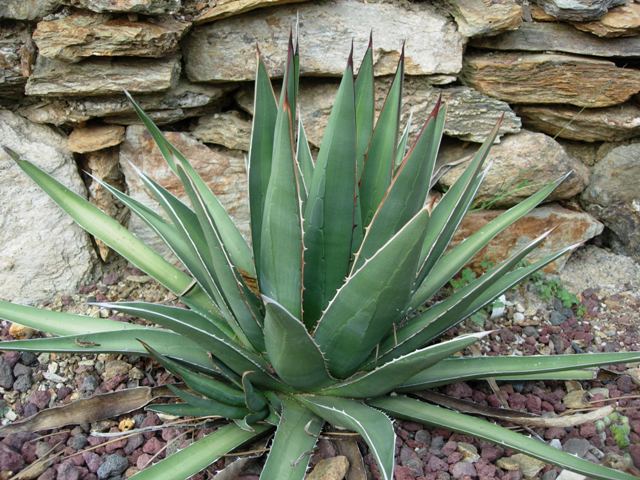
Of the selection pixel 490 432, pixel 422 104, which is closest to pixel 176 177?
pixel 422 104

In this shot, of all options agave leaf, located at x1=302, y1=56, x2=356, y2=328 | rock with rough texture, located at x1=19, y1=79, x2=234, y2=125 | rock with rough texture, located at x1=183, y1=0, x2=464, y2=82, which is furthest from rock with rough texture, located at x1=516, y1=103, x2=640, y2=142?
agave leaf, located at x1=302, y1=56, x2=356, y2=328

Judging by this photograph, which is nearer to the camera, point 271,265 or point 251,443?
point 271,265

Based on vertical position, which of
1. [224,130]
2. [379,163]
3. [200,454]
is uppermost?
[379,163]

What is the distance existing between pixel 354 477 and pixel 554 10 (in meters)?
1.67

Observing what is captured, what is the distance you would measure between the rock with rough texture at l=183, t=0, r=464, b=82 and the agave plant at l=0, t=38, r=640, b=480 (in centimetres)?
47

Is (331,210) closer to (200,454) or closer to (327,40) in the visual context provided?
(200,454)

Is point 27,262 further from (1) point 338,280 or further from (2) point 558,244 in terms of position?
(2) point 558,244

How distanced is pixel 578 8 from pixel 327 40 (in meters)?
0.84

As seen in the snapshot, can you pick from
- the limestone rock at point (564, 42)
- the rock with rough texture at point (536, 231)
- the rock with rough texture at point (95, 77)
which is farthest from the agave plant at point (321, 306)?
the limestone rock at point (564, 42)

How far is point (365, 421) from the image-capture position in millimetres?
1518

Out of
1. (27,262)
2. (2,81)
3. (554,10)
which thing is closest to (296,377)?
(27,262)

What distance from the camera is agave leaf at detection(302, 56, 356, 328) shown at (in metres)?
1.47

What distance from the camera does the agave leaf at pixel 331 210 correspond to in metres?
1.47

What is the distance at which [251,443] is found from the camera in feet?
5.80
